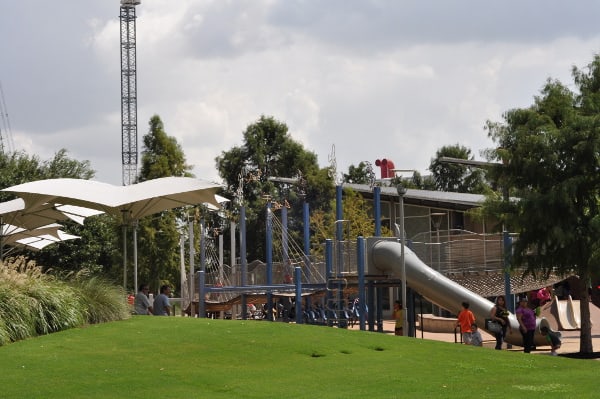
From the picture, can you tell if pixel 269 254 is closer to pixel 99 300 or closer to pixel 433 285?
pixel 433 285

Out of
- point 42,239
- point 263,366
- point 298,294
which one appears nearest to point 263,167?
point 42,239

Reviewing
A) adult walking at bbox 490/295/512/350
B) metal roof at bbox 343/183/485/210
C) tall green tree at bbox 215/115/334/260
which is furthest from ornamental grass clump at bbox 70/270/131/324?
tall green tree at bbox 215/115/334/260

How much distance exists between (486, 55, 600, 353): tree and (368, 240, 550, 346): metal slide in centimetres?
176

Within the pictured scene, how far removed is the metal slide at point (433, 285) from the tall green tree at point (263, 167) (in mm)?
33714

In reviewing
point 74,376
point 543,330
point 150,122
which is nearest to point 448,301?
point 543,330

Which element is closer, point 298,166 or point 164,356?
point 164,356

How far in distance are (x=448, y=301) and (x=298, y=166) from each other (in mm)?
37967

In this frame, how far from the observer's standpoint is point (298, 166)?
67.6m

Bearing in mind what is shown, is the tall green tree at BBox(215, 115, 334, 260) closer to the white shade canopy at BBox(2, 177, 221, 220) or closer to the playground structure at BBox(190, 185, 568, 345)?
the playground structure at BBox(190, 185, 568, 345)

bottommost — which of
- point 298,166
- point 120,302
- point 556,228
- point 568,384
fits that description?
point 568,384

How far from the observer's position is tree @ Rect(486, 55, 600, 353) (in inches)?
1026

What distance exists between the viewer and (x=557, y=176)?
26922 millimetres

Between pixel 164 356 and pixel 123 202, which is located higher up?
pixel 123 202

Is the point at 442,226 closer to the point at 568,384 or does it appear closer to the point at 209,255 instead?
the point at 209,255
